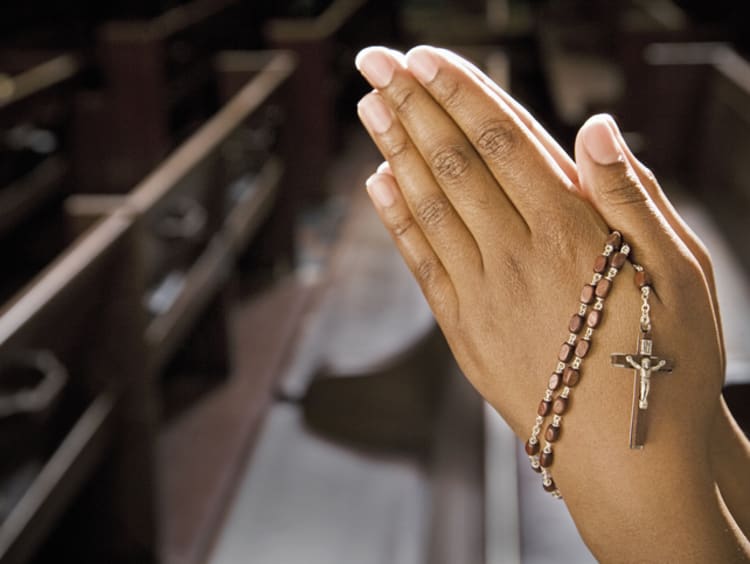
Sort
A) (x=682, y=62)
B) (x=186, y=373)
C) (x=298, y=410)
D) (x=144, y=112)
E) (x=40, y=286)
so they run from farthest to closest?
(x=144, y=112) < (x=682, y=62) < (x=186, y=373) < (x=298, y=410) < (x=40, y=286)

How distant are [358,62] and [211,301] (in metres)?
1.77

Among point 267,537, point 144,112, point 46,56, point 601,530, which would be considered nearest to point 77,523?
point 267,537

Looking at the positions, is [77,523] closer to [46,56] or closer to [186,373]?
[186,373]

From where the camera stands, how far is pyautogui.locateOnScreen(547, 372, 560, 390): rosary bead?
654 mm

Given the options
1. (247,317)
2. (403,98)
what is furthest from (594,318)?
(247,317)

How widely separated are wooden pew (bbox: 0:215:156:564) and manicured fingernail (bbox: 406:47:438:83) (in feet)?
2.57

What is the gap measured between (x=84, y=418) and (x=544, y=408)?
1.09 meters

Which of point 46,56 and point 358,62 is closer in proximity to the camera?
point 358,62

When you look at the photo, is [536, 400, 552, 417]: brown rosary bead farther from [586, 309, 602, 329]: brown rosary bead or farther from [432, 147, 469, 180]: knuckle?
[432, 147, 469, 180]: knuckle

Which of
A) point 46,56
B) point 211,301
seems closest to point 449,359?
point 211,301

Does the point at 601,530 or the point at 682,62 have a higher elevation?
the point at 601,530

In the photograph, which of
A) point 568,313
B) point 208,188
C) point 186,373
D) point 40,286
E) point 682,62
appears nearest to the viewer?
point 568,313

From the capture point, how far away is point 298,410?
189cm

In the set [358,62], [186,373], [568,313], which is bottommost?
[186,373]
